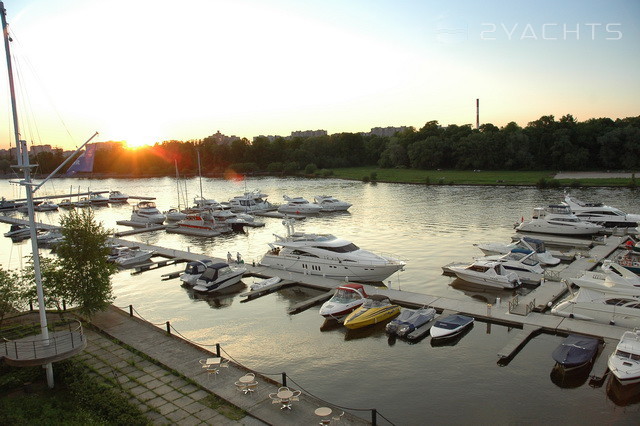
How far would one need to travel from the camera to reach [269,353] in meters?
23.9

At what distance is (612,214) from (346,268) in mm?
37238

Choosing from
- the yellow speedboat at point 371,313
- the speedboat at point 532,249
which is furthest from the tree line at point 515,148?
the yellow speedboat at point 371,313

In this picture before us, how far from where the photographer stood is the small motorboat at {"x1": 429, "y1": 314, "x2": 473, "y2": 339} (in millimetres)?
24156

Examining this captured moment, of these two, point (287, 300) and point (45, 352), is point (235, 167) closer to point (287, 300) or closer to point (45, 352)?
point (287, 300)

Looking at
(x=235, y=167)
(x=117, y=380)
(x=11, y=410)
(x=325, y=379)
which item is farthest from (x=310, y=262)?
(x=235, y=167)

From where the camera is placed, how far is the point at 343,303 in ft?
90.9

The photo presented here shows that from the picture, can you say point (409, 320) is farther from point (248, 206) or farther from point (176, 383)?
point (248, 206)

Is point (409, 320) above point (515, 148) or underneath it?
underneath

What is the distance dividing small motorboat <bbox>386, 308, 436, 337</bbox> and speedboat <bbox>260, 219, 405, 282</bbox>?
715 cm

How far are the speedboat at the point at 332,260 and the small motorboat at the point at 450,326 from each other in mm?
8946

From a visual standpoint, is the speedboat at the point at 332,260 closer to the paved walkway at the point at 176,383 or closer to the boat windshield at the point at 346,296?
the boat windshield at the point at 346,296

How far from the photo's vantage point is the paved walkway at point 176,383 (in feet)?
52.0

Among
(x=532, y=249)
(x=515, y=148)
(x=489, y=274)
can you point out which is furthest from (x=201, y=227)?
(x=515, y=148)

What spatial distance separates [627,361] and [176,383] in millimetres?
18244
